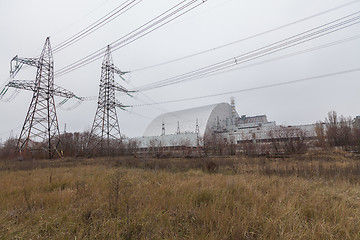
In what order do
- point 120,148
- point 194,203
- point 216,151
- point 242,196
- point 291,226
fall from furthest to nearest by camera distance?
point 120,148
point 216,151
point 242,196
point 194,203
point 291,226

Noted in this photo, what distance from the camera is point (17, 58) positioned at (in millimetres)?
18578

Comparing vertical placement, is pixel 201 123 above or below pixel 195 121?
below

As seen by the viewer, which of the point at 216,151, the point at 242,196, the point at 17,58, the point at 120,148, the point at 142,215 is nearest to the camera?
the point at 142,215

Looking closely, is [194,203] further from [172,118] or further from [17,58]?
[172,118]

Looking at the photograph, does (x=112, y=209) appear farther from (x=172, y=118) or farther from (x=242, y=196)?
(x=172, y=118)

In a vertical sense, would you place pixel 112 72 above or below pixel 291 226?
above

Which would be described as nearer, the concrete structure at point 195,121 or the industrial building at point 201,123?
the industrial building at point 201,123

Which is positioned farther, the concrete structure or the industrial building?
the concrete structure

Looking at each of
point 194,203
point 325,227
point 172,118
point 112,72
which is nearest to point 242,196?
point 194,203

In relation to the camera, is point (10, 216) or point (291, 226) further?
point (10, 216)

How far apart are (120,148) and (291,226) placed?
27286 millimetres

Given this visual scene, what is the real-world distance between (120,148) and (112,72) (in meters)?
12.1

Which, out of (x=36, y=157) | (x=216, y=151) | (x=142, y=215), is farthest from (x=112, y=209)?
(x=36, y=157)

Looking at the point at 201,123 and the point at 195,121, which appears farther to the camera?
the point at 195,121
